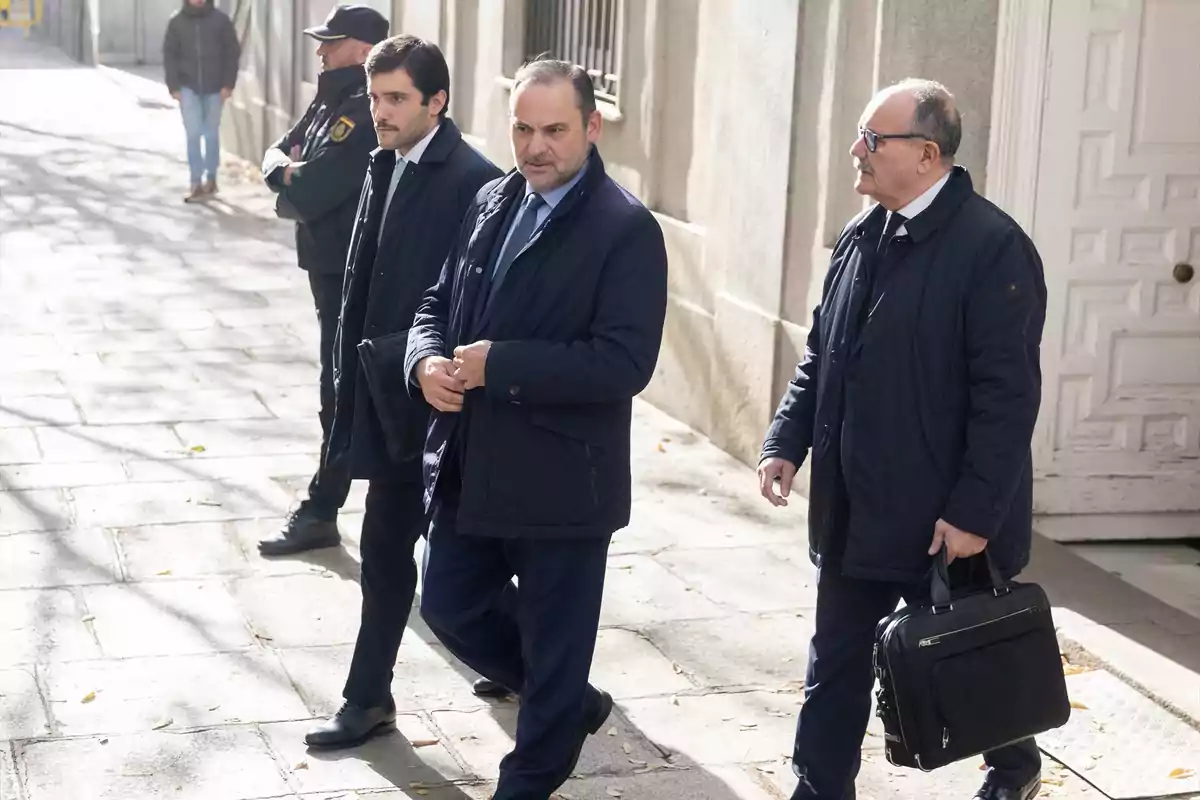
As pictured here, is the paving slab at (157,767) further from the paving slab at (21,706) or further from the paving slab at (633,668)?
the paving slab at (633,668)

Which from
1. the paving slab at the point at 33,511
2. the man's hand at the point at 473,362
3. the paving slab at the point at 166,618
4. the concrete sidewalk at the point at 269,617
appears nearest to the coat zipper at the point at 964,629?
the concrete sidewalk at the point at 269,617

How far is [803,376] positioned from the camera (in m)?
4.64

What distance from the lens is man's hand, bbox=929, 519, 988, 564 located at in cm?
426

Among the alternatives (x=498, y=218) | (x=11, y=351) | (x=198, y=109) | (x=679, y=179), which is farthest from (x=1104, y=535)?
(x=198, y=109)

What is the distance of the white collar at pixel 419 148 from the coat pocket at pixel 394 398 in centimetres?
49

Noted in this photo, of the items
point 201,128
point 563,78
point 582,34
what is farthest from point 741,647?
point 201,128

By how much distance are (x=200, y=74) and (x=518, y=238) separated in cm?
1329

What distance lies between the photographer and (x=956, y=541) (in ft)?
14.0

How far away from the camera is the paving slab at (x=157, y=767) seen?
4949 millimetres

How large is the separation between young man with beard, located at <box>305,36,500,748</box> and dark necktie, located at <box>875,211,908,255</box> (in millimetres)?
1232

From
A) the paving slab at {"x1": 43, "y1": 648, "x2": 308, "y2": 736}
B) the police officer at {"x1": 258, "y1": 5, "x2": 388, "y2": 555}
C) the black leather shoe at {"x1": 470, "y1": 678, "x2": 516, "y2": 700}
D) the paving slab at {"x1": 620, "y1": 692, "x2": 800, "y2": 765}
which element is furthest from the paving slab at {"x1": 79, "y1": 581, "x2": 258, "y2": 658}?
the paving slab at {"x1": 620, "y1": 692, "x2": 800, "y2": 765}

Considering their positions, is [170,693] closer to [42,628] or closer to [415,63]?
[42,628]

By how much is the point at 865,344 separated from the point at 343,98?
2.89m

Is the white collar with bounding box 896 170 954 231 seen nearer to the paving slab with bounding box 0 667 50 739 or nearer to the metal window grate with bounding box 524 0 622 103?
the paving slab with bounding box 0 667 50 739
